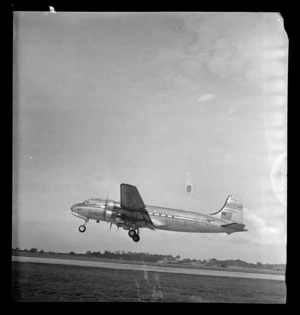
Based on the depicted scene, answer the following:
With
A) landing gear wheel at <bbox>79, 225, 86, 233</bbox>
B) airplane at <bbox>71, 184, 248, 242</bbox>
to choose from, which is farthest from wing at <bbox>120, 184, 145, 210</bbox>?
landing gear wheel at <bbox>79, 225, 86, 233</bbox>

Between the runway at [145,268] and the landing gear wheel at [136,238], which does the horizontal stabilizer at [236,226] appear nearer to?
the runway at [145,268]

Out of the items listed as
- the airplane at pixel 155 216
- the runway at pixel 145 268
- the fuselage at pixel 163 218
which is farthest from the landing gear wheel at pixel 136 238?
the runway at pixel 145 268

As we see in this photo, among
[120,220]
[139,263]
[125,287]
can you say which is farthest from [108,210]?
[125,287]

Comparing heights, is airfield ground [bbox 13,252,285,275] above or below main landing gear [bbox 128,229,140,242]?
below

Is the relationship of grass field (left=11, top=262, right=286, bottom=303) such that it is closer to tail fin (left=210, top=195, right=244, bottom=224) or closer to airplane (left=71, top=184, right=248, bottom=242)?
airplane (left=71, top=184, right=248, bottom=242)
